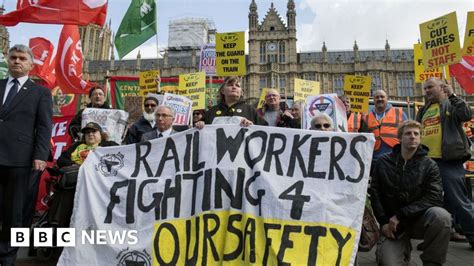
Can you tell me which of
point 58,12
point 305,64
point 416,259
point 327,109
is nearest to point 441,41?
point 327,109

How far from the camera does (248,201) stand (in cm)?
310

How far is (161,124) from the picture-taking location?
4395 mm

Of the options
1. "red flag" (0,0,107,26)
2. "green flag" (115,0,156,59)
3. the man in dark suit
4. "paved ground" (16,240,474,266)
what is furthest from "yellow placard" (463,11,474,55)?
the man in dark suit

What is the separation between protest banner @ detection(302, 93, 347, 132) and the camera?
466cm

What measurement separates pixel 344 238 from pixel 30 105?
316 cm

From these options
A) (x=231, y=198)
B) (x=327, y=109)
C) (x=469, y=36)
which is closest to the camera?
(x=231, y=198)

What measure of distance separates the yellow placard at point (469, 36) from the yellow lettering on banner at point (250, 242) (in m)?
6.66

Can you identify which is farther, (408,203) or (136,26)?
(136,26)

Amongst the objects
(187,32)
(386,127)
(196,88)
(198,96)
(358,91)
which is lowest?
(386,127)

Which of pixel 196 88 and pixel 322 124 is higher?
pixel 196 88

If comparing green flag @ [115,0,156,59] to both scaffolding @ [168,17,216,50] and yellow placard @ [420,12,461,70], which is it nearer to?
yellow placard @ [420,12,461,70]

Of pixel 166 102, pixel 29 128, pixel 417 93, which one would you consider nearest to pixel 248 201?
pixel 29 128

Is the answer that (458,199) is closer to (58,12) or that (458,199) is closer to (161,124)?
(161,124)

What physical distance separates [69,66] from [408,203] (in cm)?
715
